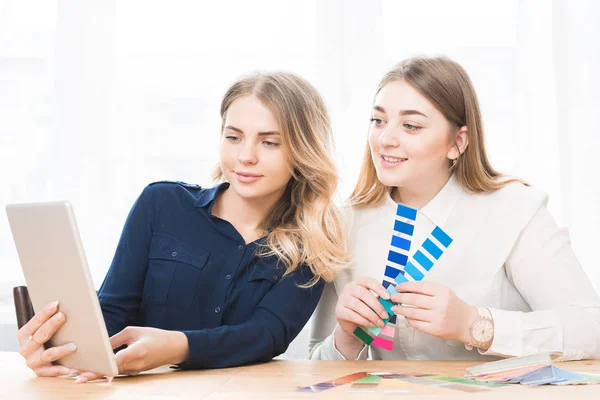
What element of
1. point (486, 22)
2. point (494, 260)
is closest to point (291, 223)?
point (494, 260)

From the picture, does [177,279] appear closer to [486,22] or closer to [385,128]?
[385,128]

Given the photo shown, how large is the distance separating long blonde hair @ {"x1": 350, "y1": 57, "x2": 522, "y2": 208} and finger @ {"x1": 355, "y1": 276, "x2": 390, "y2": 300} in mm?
517

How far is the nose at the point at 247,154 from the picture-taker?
6.25ft

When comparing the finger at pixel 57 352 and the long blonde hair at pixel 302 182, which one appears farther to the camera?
the long blonde hair at pixel 302 182

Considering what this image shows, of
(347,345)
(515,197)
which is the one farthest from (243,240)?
(515,197)

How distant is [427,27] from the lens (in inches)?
117

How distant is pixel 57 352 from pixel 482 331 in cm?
95

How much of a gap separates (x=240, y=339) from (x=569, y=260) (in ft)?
2.88

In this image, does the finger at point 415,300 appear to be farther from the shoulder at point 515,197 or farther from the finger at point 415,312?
the shoulder at point 515,197

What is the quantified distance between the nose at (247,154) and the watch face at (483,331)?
0.69m

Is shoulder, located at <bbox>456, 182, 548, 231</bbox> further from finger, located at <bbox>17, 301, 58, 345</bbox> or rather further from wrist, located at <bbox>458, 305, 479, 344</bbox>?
finger, located at <bbox>17, 301, 58, 345</bbox>

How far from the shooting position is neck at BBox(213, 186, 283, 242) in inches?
81.1

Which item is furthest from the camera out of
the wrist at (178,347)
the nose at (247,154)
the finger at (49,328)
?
the nose at (247,154)

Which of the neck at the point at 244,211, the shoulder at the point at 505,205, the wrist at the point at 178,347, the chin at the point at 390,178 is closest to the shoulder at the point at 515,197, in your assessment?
the shoulder at the point at 505,205
